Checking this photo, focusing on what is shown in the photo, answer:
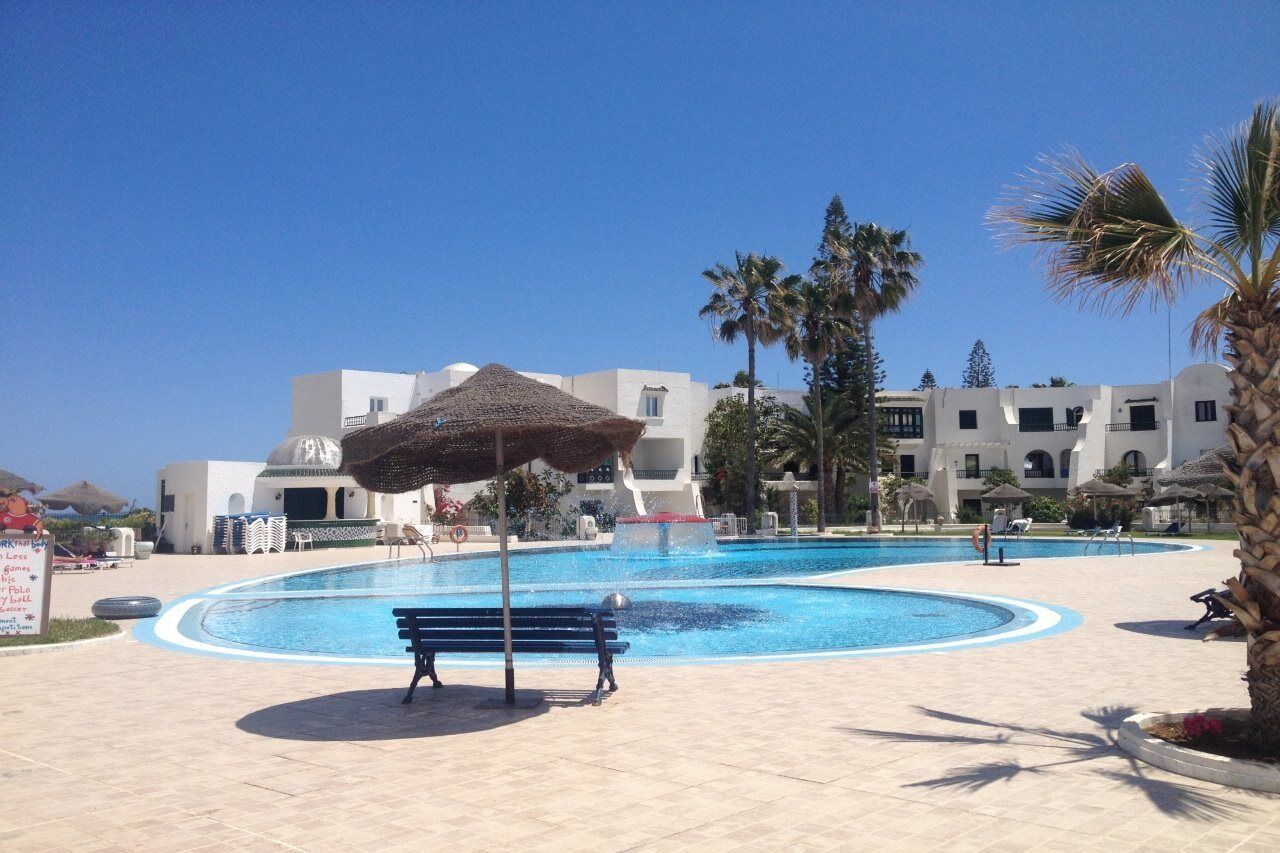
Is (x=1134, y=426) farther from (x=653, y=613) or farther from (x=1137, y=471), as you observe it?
(x=653, y=613)

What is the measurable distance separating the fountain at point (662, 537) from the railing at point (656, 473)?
628 inches

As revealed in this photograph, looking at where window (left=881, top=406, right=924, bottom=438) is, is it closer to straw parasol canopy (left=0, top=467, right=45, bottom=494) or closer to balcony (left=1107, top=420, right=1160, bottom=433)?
balcony (left=1107, top=420, right=1160, bottom=433)

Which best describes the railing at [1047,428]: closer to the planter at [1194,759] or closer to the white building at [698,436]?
the white building at [698,436]

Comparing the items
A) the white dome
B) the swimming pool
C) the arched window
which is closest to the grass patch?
the swimming pool

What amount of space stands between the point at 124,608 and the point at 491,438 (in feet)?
29.8

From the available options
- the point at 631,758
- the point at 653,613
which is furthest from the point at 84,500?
the point at 631,758

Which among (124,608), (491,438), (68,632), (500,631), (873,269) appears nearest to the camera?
(500,631)

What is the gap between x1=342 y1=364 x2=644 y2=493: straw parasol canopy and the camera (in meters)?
7.40

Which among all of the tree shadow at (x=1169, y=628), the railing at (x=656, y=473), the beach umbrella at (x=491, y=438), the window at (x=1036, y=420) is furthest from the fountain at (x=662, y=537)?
the window at (x=1036, y=420)

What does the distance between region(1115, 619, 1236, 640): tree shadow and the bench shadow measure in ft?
23.8

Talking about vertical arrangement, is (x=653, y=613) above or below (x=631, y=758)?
below

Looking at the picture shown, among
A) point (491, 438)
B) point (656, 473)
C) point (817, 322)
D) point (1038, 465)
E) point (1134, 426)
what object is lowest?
point (491, 438)

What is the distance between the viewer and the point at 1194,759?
5.56 meters

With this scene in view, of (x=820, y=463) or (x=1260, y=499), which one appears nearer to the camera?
(x=1260, y=499)
